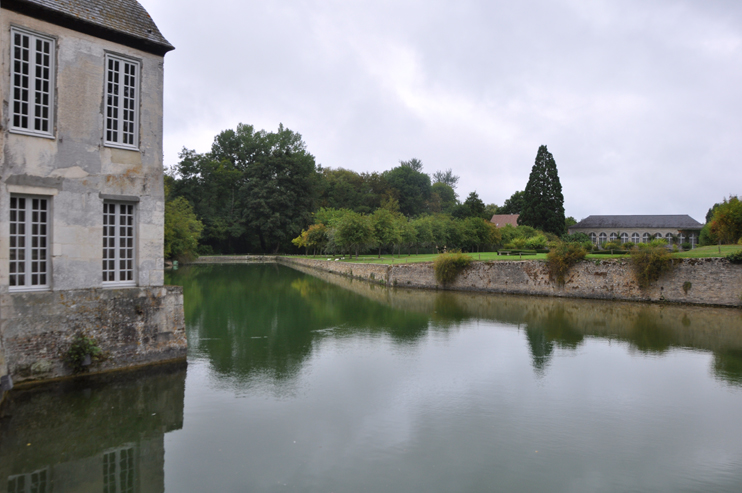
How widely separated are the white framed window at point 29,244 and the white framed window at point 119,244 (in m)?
1.07

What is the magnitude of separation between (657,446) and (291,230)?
56475mm

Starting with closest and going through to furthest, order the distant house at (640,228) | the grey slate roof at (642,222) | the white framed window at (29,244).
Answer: the white framed window at (29,244) < the distant house at (640,228) < the grey slate roof at (642,222)

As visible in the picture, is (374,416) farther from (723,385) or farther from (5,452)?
(723,385)

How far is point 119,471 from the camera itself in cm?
646

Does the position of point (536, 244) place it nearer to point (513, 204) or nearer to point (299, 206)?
point (299, 206)

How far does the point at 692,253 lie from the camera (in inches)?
948

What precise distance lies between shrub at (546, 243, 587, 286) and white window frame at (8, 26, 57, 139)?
22.7m

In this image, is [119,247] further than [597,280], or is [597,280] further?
[597,280]

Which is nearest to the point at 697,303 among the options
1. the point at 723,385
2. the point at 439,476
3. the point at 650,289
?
the point at 650,289

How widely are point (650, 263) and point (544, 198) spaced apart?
2696 cm

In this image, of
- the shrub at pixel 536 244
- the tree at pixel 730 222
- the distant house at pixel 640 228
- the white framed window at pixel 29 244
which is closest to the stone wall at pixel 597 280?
the tree at pixel 730 222

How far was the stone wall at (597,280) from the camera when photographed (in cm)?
2083

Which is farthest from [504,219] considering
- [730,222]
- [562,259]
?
[562,259]

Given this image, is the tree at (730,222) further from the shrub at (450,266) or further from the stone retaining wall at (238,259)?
the stone retaining wall at (238,259)
